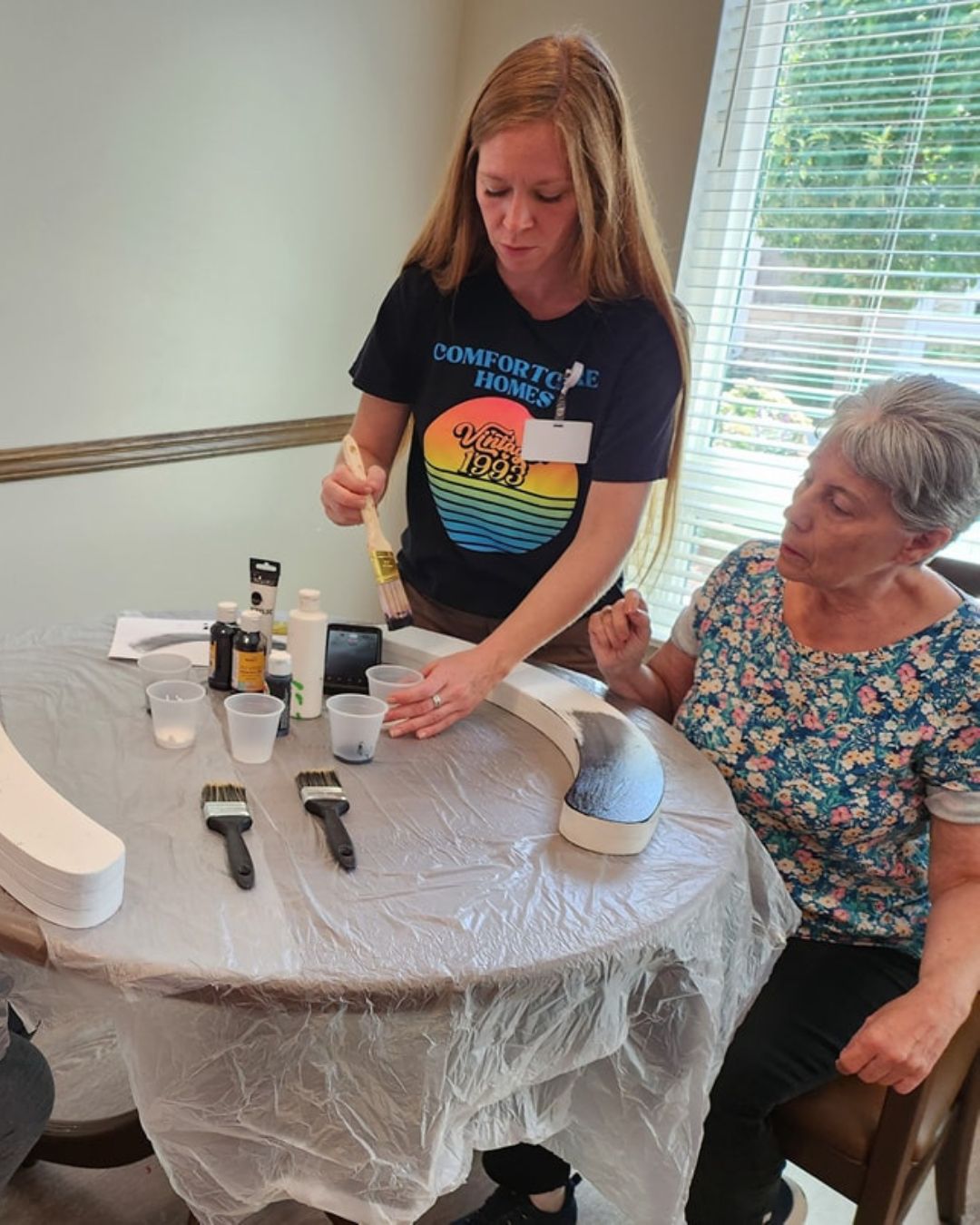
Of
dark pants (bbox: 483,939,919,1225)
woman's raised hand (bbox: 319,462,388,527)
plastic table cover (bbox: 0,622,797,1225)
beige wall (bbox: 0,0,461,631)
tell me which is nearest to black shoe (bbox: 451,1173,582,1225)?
dark pants (bbox: 483,939,919,1225)

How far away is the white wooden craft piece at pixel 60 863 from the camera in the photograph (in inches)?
33.1

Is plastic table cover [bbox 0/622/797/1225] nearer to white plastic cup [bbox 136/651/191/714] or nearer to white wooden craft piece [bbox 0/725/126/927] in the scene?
white wooden craft piece [bbox 0/725/126/927]

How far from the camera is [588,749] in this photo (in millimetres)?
1241

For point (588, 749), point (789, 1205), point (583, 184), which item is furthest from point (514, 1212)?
point (583, 184)

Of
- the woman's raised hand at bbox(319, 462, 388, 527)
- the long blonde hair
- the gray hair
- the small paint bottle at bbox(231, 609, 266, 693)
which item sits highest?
the long blonde hair

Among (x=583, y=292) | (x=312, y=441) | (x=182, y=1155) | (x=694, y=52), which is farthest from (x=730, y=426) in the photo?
(x=182, y=1155)

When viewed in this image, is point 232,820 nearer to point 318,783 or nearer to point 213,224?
point 318,783

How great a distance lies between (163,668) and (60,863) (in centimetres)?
54

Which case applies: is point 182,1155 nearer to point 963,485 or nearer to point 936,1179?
→ point 963,485

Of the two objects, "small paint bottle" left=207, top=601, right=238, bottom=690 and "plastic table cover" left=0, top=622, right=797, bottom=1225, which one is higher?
"small paint bottle" left=207, top=601, right=238, bottom=690

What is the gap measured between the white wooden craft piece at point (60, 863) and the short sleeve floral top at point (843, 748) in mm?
837

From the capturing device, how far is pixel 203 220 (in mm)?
2281

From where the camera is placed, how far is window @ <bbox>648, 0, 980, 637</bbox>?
89.4 inches

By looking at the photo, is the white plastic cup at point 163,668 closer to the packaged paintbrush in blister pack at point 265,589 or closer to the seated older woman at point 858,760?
the packaged paintbrush in blister pack at point 265,589
